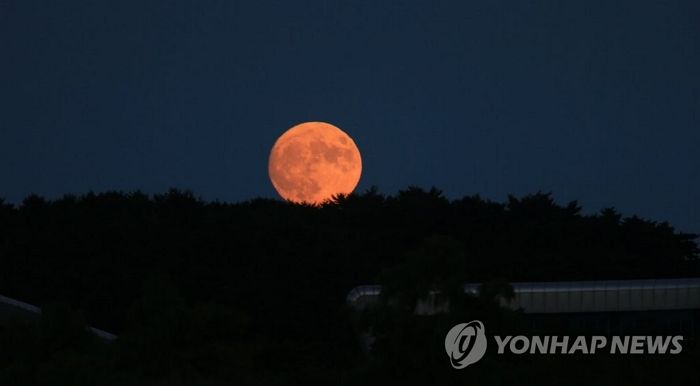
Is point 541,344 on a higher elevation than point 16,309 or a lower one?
higher

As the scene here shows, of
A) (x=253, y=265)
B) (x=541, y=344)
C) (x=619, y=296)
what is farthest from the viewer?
(x=253, y=265)

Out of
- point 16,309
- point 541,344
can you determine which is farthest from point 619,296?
point 16,309

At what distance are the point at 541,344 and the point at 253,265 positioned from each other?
62.0ft

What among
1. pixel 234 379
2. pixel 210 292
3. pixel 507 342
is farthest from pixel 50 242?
pixel 507 342

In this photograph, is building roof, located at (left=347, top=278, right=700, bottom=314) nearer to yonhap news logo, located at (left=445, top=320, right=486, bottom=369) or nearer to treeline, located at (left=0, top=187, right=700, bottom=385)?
treeline, located at (left=0, top=187, right=700, bottom=385)

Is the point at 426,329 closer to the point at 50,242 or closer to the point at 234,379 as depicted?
the point at 234,379

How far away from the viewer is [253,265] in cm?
4394

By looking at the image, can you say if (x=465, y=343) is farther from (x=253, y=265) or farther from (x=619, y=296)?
(x=253, y=265)

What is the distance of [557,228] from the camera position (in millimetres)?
47938

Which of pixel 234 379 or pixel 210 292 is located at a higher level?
pixel 210 292

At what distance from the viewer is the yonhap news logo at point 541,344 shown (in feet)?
75.8

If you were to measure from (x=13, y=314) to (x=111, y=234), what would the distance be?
9.77 meters

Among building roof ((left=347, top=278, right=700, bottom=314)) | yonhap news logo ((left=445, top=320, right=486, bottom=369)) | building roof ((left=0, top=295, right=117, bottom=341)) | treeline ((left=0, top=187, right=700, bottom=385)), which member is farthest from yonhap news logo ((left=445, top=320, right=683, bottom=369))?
building roof ((left=0, top=295, right=117, bottom=341))

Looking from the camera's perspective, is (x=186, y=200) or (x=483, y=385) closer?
(x=483, y=385)
